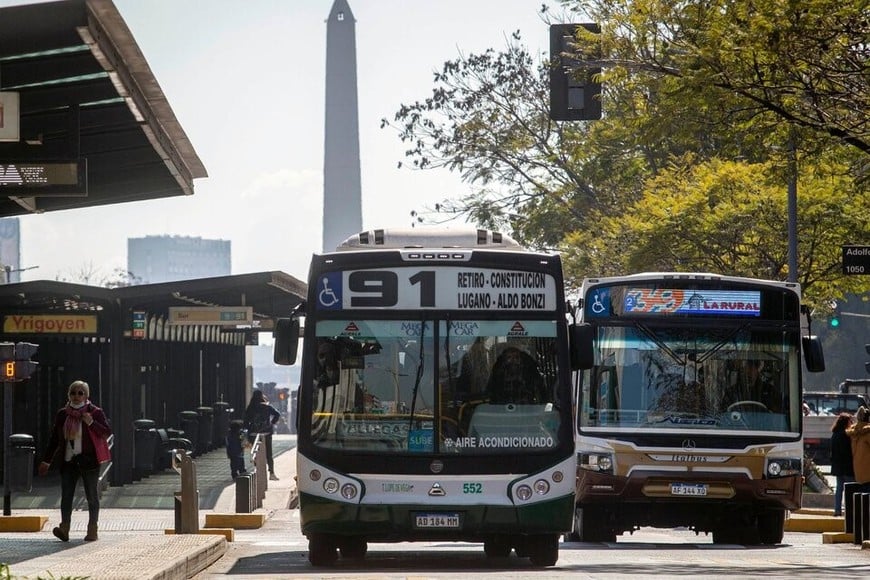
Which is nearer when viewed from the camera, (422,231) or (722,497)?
(422,231)

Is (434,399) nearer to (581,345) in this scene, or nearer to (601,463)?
(581,345)

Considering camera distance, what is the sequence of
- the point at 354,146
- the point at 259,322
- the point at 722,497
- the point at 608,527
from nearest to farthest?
the point at 722,497 < the point at 608,527 < the point at 259,322 < the point at 354,146

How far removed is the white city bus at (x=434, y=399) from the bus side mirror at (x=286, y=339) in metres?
0.01

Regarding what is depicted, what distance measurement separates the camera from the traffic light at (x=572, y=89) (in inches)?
834

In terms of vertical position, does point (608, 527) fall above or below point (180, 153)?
below

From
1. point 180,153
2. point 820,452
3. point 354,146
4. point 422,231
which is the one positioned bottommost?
point 820,452

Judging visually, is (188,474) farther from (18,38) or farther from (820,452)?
(820,452)

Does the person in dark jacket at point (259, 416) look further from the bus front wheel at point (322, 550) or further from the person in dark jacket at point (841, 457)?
the bus front wheel at point (322, 550)

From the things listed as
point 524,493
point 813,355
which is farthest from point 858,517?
point 524,493

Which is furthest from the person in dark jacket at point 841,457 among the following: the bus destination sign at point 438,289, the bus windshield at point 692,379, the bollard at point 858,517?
the bus destination sign at point 438,289

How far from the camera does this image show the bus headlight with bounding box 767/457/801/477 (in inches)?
748

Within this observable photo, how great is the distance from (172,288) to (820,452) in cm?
2214

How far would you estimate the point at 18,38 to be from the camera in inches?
615

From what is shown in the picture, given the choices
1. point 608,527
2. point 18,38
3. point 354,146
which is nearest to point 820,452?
point 608,527
